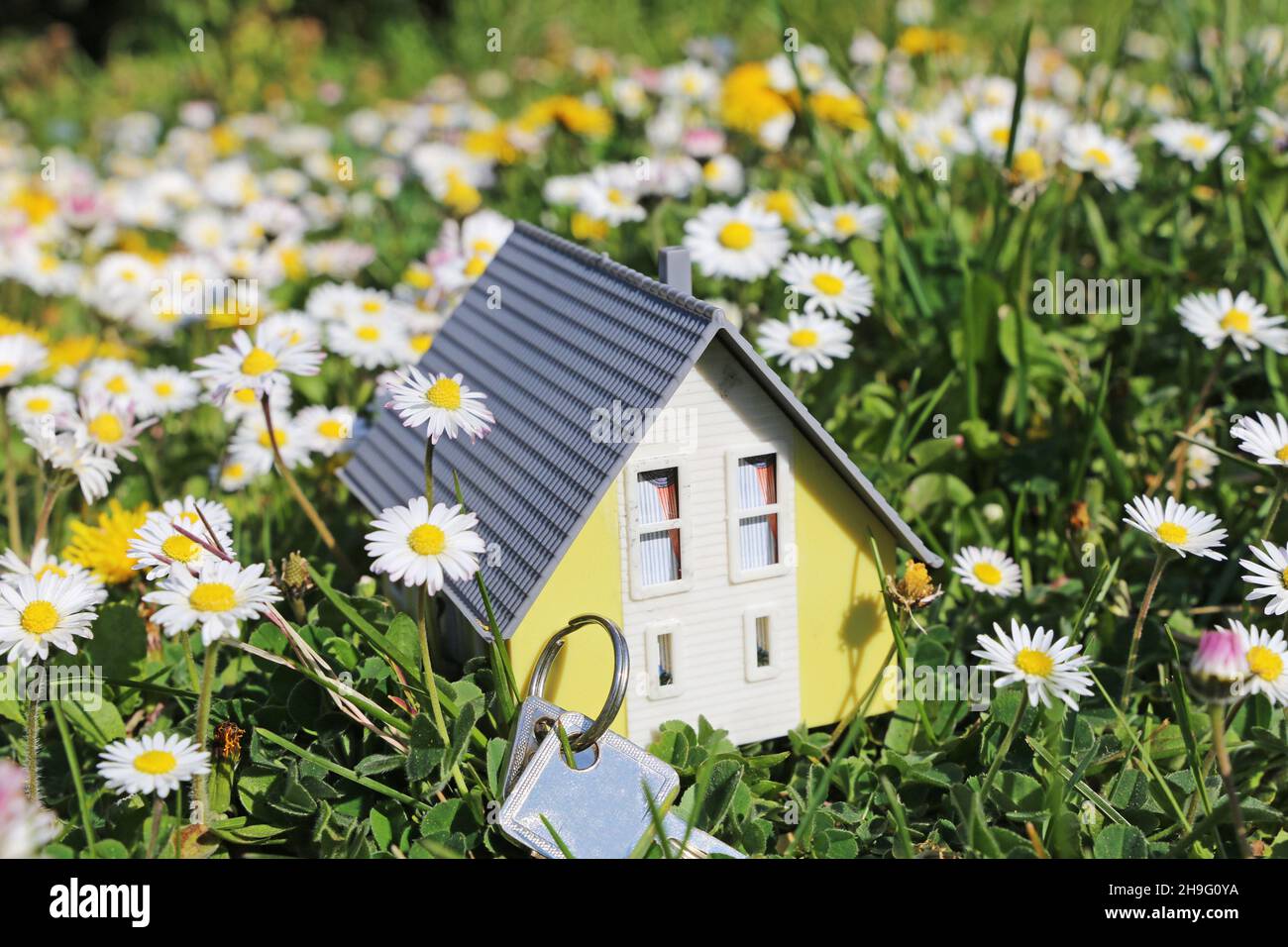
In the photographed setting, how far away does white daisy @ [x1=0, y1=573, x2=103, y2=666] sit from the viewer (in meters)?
1.75

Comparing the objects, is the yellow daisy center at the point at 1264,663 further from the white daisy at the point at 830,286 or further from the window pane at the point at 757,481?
the white daisy at the point at 830,286

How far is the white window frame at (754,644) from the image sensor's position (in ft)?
6.15

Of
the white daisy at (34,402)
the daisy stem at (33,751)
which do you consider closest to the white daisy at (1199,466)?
the daisy stem at (33,751)

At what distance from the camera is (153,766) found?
163cm

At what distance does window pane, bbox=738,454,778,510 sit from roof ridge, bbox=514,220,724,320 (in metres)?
0.23

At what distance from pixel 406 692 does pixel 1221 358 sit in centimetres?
163

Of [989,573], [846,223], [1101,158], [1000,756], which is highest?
[1101,158]

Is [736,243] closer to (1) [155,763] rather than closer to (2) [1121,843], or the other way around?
(2) [1121,843]

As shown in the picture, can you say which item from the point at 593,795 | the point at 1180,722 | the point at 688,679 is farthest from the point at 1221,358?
the point at 593,795

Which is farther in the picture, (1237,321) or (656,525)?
(1237,321)

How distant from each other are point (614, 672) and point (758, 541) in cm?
33

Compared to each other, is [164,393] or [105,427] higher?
[164,393]

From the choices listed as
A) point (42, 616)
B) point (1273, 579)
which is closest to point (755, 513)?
point (1273, 579)

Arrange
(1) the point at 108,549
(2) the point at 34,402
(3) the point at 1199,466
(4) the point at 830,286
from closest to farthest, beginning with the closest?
1. (1) the point at 108,549
2. (3) the point at 1199,466
3. (4) the point at 830,286
4. (2) the point at 34,402
